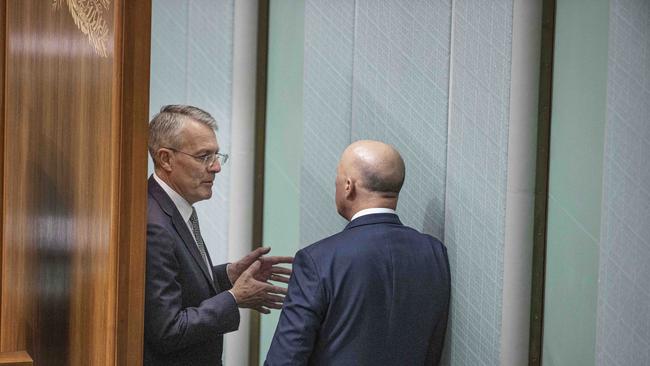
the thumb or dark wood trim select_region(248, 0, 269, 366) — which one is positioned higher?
dark wood trim select_region(248, 0, 269, 366)

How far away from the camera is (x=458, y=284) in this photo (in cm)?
219

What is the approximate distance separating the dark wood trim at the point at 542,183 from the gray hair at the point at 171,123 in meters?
0.94

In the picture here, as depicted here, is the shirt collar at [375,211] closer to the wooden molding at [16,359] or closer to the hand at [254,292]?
the hand at [254,292]

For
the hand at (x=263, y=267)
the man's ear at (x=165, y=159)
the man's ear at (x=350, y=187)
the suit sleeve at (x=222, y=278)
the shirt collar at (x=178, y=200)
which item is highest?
the man's ear at (x=165, y=159)

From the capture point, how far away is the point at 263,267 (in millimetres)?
2545

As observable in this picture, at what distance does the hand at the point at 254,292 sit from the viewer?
2.42 meters

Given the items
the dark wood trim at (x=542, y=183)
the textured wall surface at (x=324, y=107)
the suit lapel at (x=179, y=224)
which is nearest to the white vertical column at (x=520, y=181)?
the dark wood trim at (x=542, y=183)

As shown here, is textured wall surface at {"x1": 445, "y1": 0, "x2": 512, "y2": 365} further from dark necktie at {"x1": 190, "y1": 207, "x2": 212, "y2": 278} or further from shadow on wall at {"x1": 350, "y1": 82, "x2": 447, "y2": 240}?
dark necktie at {"x1": 190, "y1": 207, "x2": 212, "y2": 278}

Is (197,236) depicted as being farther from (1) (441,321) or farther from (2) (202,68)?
(1) (441,321)

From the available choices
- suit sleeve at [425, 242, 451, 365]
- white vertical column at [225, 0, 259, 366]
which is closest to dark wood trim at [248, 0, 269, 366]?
white vertical column at [225, 0, 259, 366]

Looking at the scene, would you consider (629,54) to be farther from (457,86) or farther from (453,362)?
(453,362)

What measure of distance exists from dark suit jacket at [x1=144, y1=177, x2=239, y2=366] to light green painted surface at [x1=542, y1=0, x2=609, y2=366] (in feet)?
2.68

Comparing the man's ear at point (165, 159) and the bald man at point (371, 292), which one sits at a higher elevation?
the man's ear at point (165, 159)

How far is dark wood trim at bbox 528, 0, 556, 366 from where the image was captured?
1964 millimetres
